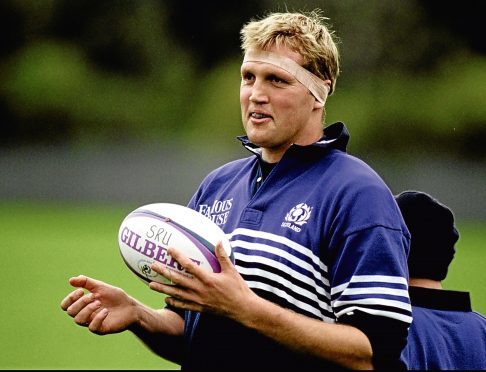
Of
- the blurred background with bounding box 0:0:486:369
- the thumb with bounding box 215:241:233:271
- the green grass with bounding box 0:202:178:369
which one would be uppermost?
the blurred background with bounding box 0:0:486:369

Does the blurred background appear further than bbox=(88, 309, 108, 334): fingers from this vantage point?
Yes

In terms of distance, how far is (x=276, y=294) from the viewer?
3070mm

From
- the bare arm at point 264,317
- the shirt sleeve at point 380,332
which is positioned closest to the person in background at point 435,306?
the shirt sleeve at point 380,332

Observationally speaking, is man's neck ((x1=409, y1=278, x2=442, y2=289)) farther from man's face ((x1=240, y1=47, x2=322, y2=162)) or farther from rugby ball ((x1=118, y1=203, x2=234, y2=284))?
rugby ball ((x1=118, y1=203, x2=234, y2=284))

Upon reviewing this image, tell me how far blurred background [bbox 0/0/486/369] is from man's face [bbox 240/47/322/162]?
17.3 meters

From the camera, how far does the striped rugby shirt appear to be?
2.92 metres

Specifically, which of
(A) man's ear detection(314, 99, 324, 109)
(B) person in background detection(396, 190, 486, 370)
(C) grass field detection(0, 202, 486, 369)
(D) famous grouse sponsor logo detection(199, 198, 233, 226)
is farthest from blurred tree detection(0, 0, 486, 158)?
(A) man's ear detection(314, 99, 324, 109)

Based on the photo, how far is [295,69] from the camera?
3314mm

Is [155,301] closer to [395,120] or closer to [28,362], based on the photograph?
[28,362]

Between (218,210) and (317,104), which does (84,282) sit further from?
(317,104)

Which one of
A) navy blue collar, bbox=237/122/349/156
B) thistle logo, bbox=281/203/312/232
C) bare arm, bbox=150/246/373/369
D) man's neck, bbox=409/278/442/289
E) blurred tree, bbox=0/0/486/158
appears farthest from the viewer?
blurred tree, bbox=0/0/486/158

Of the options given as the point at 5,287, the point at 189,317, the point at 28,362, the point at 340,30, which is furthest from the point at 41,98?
the point at 189,317

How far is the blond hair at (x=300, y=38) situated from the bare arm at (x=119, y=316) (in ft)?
3.50

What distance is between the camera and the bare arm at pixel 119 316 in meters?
3.26
